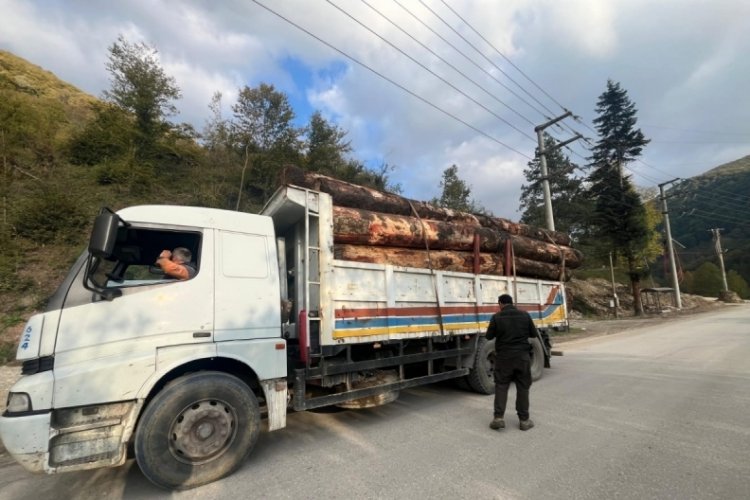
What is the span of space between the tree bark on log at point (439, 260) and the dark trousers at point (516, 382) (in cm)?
165

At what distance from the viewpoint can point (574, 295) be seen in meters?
Answer: 28.7

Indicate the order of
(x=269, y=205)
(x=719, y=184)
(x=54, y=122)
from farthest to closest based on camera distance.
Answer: (x=719, y=184)
(x=54, y=122)
(x=269, y=205)

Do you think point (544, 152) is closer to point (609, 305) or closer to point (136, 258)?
point (136, 258)

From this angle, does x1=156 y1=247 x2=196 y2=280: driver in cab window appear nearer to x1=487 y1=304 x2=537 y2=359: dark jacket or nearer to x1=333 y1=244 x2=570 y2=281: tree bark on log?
x1=333 y1=244 x2=570 y2=281: tree bark on log

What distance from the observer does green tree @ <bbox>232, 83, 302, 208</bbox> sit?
62.0ft

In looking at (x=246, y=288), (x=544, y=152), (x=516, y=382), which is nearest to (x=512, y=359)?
(x=516, y=382)

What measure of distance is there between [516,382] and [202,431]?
3448 millimetres

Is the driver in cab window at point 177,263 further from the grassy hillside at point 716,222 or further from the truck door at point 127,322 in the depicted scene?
the grassy hillside at point 716,222

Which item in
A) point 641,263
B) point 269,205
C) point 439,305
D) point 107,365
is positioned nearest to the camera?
point 107,365

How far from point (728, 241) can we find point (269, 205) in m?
99.4

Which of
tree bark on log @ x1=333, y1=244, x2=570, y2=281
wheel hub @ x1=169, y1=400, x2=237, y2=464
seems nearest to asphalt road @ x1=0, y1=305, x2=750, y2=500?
wheel hub @ x1=169, y1=400, x2=237, y2=464

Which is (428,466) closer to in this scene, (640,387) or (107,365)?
(107,365)

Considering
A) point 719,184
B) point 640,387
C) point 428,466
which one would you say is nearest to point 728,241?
point 719,184

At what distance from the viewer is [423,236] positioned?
5.39 meters
